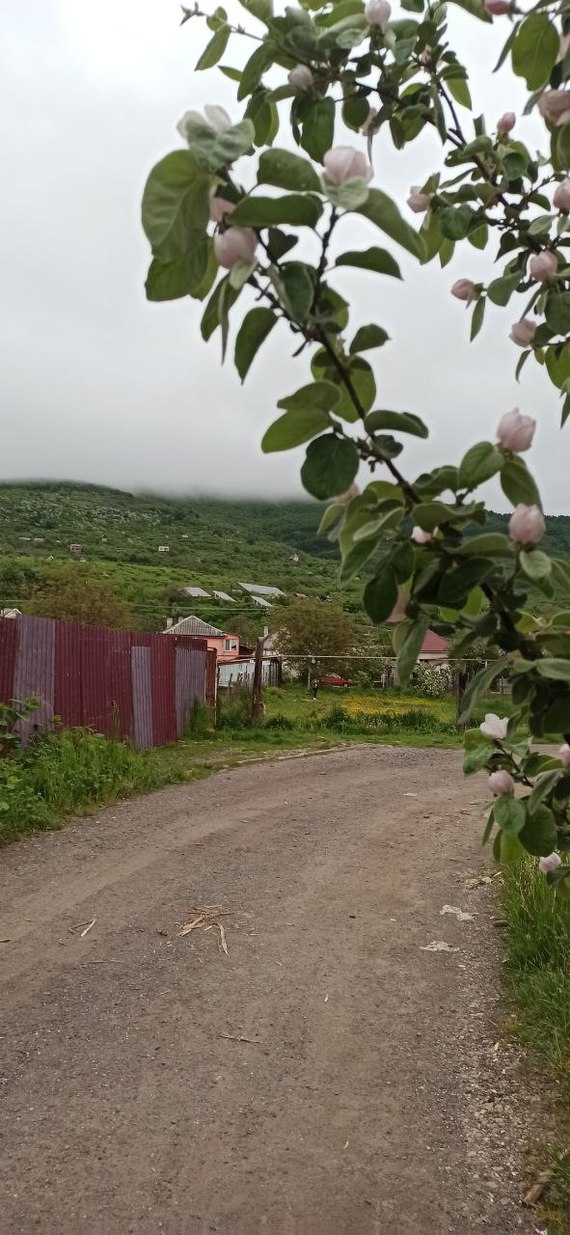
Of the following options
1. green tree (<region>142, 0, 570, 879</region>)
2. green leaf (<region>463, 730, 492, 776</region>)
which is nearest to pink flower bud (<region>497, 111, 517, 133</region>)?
green tree (<region>142, 0, 570, 879</region>)

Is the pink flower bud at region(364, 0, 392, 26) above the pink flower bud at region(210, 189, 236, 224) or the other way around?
above

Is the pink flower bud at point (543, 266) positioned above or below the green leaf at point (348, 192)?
above

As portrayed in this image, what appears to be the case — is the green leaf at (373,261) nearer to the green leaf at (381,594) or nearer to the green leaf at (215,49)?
the green leaf at (381,594)

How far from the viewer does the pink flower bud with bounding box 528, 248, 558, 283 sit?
3.85 feet

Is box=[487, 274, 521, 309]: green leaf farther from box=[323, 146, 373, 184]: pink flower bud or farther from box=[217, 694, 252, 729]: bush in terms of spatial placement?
box=[217, 694, 252, 729]: bush

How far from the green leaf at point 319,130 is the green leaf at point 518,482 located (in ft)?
1.49

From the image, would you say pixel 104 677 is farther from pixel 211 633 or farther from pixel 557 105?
pixel 211 633

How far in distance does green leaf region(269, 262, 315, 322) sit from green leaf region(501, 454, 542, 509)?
0.29 meters

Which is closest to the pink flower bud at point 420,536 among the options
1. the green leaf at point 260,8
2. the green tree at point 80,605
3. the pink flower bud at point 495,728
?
the pink flower bud at point 495,728

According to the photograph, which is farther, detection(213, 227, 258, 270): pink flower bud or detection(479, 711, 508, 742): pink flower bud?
detection(479, 711, 508, 742): pink flower bud

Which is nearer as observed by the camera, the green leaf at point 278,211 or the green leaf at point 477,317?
the green leaf at point 278,211

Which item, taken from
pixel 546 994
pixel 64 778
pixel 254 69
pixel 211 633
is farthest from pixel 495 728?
pixel 211 633

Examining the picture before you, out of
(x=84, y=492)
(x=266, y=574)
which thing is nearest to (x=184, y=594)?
(x=266, y=574)

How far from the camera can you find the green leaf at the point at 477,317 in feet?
4.42
